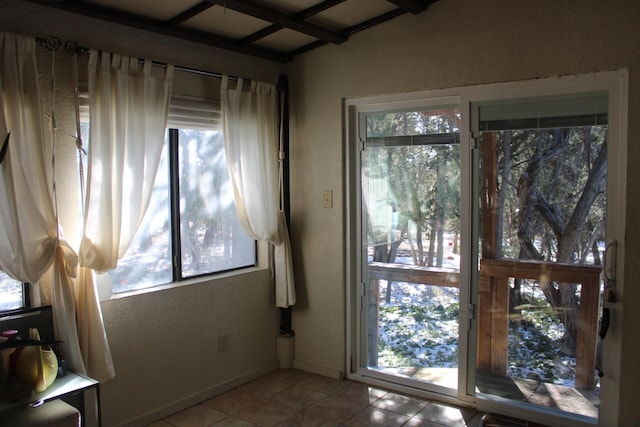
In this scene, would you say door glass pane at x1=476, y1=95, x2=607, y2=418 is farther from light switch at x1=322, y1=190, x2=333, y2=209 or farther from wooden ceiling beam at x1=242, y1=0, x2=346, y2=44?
wooden ceiling beam at x1=242, y1=0, x2=346, y2=44

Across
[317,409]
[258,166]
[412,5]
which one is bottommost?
[317,409]

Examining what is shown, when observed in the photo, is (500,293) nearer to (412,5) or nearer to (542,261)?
(542,261)

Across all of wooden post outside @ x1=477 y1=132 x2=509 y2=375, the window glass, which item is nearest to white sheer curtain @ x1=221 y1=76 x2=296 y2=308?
the window glass

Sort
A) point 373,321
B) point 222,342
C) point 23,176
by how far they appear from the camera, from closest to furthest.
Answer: point 23,176 → point 222,342 → point 373,321

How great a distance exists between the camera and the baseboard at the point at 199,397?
2.96 m

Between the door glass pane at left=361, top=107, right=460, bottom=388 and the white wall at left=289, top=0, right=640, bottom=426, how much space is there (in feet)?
0.69

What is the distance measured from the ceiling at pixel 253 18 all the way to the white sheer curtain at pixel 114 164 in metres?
0.25

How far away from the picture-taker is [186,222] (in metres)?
3.22

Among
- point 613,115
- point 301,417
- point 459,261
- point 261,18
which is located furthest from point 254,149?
point 613,115

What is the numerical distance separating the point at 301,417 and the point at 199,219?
4.51 feet

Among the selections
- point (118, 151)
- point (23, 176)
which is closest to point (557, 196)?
point (118, 151)

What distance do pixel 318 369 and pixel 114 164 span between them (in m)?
2.07

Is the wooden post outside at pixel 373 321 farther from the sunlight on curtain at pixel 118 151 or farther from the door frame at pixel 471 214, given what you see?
the sunlight on curtain at pixel 118 151

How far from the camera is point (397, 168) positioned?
3.39 m
